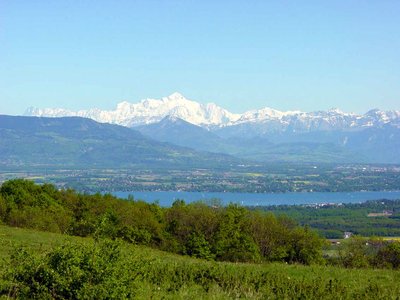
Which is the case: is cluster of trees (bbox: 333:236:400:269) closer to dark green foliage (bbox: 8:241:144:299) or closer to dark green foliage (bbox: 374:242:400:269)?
dark green foliage (bbox: 374:242:400:269)

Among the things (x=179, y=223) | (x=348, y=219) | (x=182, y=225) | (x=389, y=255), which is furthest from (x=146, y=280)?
(x=348, y=219)

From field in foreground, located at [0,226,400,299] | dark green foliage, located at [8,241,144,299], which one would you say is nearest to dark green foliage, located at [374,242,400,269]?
field in foreground, located at [0,226,400,299]

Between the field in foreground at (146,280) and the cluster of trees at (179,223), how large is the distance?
80.9 feet

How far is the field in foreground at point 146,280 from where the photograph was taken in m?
9.60

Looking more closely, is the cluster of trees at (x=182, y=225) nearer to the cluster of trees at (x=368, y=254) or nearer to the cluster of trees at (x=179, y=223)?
the cluster of trees at (x=179, y=223)

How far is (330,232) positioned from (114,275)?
328ft

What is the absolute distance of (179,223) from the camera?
155 ft

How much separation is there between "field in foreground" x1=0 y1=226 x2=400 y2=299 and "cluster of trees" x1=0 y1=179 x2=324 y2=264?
24643 millimetres

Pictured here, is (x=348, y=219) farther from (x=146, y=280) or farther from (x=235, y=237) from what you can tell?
(x=146, y=280)

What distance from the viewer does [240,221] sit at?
45.8 meters

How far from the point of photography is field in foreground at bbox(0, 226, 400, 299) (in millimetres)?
9602

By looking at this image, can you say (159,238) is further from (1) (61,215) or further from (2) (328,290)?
(2) (328,290)

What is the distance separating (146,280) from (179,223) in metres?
33.9

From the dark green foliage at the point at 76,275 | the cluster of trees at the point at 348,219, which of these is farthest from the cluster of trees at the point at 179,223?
the cluster of trees at the point at 348,219
